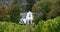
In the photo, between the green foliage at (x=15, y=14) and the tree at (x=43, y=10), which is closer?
the green foliage at (x=15, y=14)

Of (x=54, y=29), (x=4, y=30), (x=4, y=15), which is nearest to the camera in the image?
(x=54, y=29)

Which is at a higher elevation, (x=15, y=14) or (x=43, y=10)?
(x=15, y=14)

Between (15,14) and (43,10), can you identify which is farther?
(43,10)

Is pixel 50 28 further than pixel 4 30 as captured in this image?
No

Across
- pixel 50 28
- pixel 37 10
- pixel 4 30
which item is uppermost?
pixel 50 28

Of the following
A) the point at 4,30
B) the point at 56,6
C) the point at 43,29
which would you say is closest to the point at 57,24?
the point at 43,29

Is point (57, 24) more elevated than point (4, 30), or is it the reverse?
point (57, 24)

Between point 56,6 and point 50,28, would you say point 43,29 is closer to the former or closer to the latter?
point 50,28

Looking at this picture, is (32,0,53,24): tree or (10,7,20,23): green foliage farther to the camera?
(32,0,53,24): tree

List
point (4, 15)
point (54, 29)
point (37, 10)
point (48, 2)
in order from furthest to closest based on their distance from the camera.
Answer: point (48, 2) < point (37, 10) < point (4, 15) < point (54, 29)

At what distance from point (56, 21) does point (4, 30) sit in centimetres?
205

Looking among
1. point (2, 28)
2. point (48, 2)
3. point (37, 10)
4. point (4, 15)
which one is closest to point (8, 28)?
point (2, 28)

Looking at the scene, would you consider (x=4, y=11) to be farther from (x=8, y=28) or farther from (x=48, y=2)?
(x=8, y=28)

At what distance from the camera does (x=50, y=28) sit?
6.23 metres
